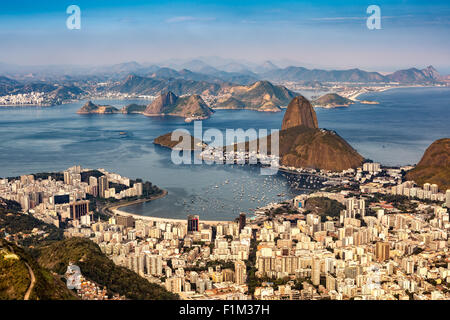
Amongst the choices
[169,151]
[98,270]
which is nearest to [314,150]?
[169,151]

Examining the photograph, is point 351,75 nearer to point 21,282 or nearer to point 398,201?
point 398,201

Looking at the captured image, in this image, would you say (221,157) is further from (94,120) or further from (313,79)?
(313,79)

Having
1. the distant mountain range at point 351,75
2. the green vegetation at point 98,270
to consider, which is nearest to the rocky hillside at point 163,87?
the distant mountain range at point 351,75

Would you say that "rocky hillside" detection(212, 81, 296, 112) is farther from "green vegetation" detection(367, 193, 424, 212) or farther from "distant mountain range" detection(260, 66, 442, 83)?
"green vegetation" detection(367, 193, 424, 212)

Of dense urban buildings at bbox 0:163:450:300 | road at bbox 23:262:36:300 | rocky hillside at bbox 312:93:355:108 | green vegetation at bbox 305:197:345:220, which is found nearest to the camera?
road at bbox 23:262:36:300

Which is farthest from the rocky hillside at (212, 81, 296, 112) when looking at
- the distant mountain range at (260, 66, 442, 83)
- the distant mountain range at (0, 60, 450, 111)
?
the distant mountain range at (260, 66, 442, 83)
